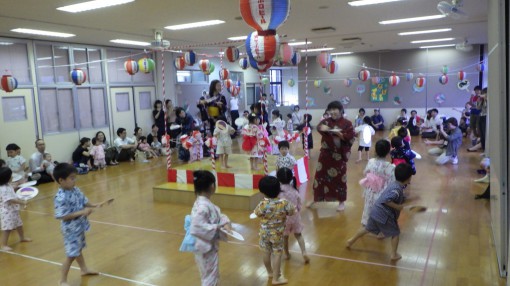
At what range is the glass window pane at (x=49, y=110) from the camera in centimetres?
930

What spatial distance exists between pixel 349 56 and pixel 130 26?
10665 millimetres

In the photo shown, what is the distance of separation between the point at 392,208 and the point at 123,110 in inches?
373

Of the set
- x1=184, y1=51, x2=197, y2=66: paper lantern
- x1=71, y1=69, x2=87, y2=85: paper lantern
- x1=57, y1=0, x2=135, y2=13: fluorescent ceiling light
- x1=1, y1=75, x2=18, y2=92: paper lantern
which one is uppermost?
x1=57, y1=0, x2=135, y2=13: fluorescent ceiling light

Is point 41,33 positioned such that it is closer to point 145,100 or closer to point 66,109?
point 66,109

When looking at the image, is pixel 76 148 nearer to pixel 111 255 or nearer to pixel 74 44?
pixel 74 44

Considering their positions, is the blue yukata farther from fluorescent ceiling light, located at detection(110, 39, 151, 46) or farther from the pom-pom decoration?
fluorescent ceiling light, located at detection(110, 39, 151, 46)

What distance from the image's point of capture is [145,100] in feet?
39.9

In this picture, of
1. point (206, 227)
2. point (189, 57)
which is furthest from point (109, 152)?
point (206, 227)

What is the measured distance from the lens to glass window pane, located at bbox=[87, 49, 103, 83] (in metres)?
10.4

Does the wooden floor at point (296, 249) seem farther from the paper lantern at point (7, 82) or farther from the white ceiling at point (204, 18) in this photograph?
the white ceiling at point (204, 18)

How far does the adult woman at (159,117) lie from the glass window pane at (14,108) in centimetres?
370

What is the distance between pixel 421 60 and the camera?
49.2ft

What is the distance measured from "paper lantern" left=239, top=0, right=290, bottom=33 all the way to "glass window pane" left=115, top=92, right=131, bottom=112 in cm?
848

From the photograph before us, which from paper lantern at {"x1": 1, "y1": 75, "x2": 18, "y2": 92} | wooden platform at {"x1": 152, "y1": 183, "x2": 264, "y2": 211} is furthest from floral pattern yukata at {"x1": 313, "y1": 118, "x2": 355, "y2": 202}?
paper lantern at {"x1": 1, "y1": 75, "x2": 18, "y2": 92}
